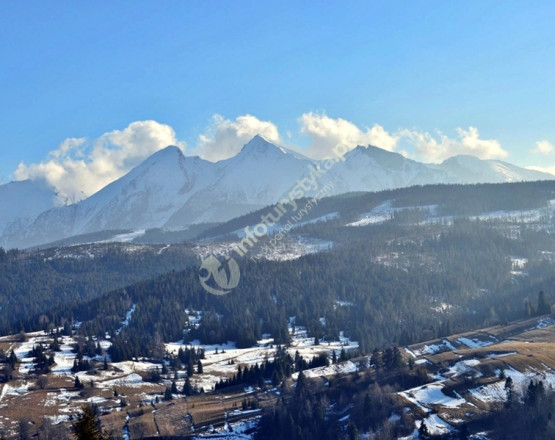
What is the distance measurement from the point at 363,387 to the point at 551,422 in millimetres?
41479

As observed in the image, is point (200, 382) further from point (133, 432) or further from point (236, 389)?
point (133, 432)

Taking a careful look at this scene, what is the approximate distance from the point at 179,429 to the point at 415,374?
53.2 meters

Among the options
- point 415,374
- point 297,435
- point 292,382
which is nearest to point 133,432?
point 297,435

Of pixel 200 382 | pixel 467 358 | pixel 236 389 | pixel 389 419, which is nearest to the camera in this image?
pixel 389 419

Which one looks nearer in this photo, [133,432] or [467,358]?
[133,432]

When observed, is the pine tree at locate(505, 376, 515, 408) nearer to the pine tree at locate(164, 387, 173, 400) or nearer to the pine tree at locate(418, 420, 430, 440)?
the pine tree at locate(418, 420, 430, 440)

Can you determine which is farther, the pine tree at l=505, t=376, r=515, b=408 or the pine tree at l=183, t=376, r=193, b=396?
the pine tree at l=183, t=376, r=193, b=396

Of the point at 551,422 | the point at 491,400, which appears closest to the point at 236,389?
the point at 491,400

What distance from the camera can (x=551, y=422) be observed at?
430 feet

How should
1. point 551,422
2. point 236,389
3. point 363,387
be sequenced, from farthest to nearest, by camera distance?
point 236,389
point 363,387
point 551,422

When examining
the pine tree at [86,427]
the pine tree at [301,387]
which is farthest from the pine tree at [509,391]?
the pine tree at [86,427]

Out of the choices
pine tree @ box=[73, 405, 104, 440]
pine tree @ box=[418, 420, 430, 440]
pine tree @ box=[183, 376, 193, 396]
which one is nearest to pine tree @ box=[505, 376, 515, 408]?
pine tree @ box=[418, 420, 430, 440]

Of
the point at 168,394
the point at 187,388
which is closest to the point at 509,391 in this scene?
the point at 187,388

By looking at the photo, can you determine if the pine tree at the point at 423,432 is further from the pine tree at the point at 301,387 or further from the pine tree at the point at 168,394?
the pine tree at the point at 168,394
